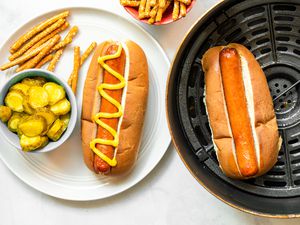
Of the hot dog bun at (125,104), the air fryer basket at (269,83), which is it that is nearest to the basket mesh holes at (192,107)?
the air fryer basket at (269,83)

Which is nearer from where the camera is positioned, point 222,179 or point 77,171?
point 222,179

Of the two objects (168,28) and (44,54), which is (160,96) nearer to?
(168,28)

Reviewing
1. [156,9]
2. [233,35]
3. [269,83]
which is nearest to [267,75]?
[269,83]

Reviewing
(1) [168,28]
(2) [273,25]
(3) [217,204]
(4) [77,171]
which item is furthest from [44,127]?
(2) [273,25]

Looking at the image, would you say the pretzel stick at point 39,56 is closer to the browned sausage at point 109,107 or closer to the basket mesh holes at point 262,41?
the browned sausage at point 109,107

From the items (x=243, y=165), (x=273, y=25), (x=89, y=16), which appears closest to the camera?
(x=243, y=165)

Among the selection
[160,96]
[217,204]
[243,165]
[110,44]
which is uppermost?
[110,44]
